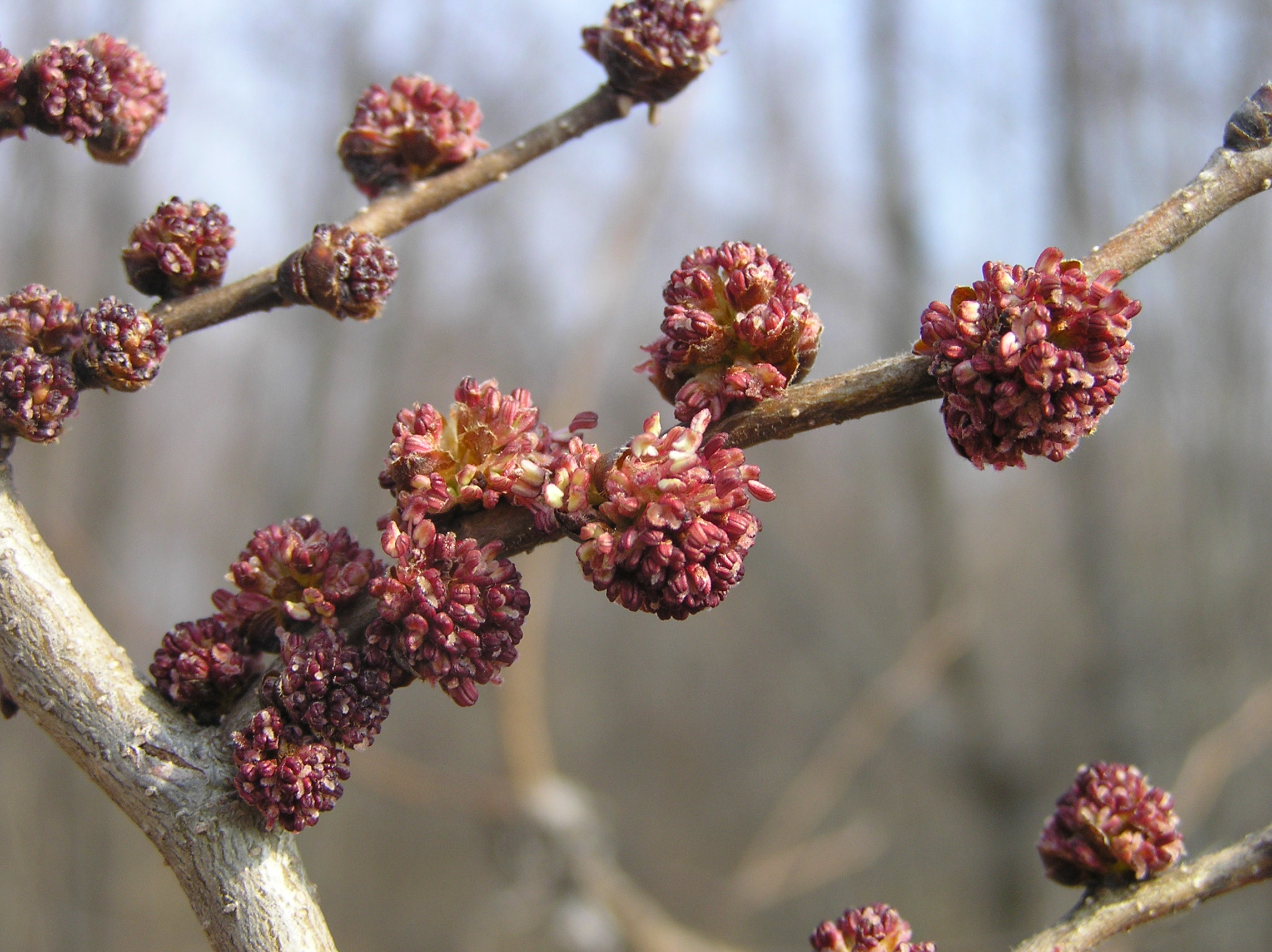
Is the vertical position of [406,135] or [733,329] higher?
[406,135]

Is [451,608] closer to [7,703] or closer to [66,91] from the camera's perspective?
[7,703]

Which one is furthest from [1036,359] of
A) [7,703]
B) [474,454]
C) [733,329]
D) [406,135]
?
[7,703]

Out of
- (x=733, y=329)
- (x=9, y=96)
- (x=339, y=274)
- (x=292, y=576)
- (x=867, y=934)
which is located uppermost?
(x=9, y=96)

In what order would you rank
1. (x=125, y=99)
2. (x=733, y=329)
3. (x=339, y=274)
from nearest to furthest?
(x=733, y=329) → (x=339, y=274) → (x=125, y=99)

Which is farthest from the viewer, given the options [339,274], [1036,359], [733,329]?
[339,274]

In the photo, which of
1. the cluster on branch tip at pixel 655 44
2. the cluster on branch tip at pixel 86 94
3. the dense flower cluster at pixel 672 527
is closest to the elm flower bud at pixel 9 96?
the cluster on branch tip at pixel 86 94

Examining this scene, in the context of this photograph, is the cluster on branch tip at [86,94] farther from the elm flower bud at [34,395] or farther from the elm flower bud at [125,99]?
the elm flower bud at [34,395]

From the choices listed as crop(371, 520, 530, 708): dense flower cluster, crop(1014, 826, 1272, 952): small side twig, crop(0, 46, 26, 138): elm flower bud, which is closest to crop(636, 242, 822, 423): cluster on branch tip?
crop(371, 520, 530, 708): dense flower cluster

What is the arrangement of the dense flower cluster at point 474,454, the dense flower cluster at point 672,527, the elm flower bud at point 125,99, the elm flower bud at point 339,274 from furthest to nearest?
1. the elm flower bud at point 125,99
2. the elm flower bud at point 339,274
3. the dense flower cluster at point 474,454
4. the dense flower cluster at point 672,527
